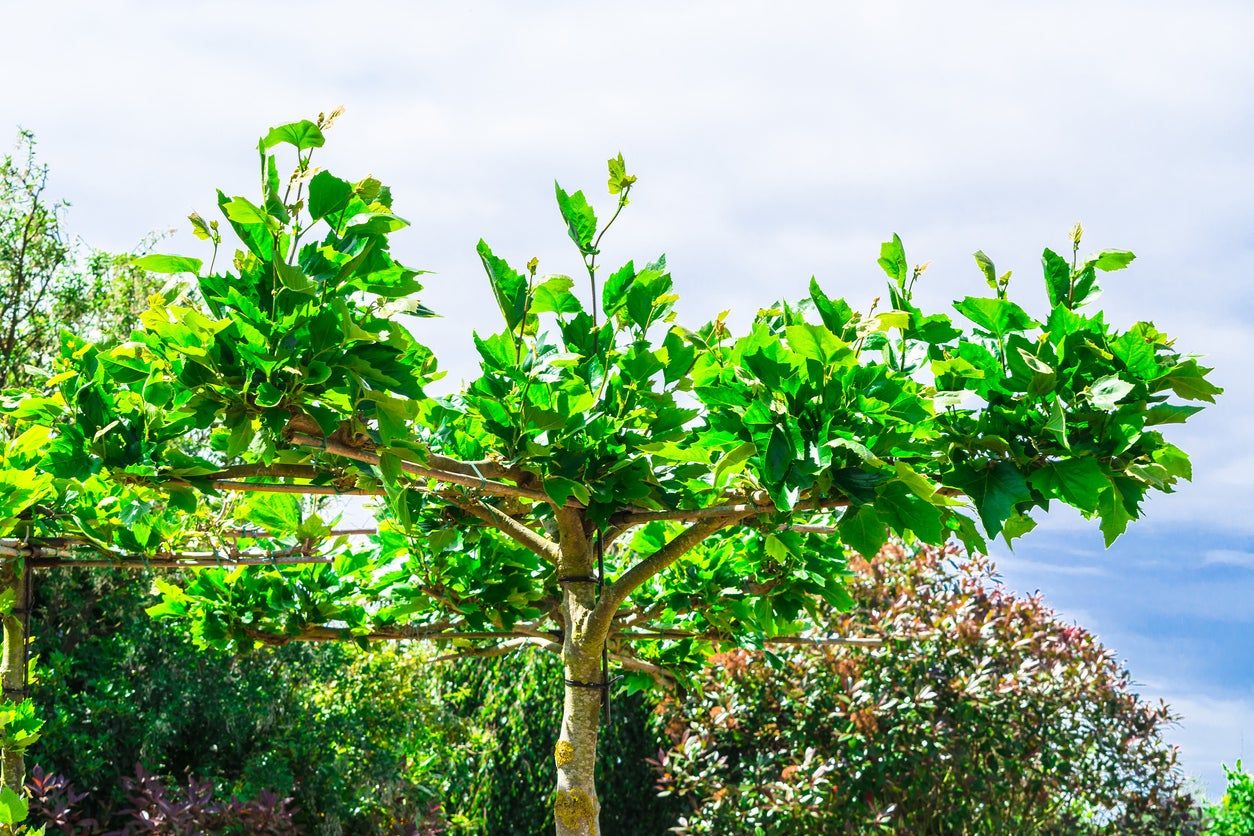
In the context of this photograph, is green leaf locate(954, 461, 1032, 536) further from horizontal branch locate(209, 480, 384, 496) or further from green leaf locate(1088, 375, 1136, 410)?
horizontal branch locate(209, 480, 384, 496)

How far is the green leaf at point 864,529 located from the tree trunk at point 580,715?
101 centimetres

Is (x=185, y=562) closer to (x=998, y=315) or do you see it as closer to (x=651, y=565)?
(x=651, y=565)

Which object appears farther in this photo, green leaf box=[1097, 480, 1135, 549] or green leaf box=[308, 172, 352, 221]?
green leaf box=[1097, 480, 1135, 549]

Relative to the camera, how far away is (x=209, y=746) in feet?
24.2

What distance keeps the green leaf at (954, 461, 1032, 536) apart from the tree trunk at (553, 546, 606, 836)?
4.14ft

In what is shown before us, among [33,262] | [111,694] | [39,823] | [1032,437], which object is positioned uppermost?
[33,262]

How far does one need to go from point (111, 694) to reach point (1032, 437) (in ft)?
20.9

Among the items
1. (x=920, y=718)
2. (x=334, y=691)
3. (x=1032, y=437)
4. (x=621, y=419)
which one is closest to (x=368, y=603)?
(x=621, y=419)

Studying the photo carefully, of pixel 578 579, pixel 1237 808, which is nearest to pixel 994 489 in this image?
pixel 578 579

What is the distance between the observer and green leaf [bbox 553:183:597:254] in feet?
8.34

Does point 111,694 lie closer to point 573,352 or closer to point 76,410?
point 76,410

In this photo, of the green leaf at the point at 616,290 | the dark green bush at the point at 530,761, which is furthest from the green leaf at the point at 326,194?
the dark green bush at the point at 530,761

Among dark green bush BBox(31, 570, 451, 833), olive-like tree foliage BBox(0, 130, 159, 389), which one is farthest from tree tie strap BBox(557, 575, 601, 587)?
olive-like tree foliage BBox(0, 130, 159, 389)

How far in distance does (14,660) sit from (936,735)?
4138 millimetres
